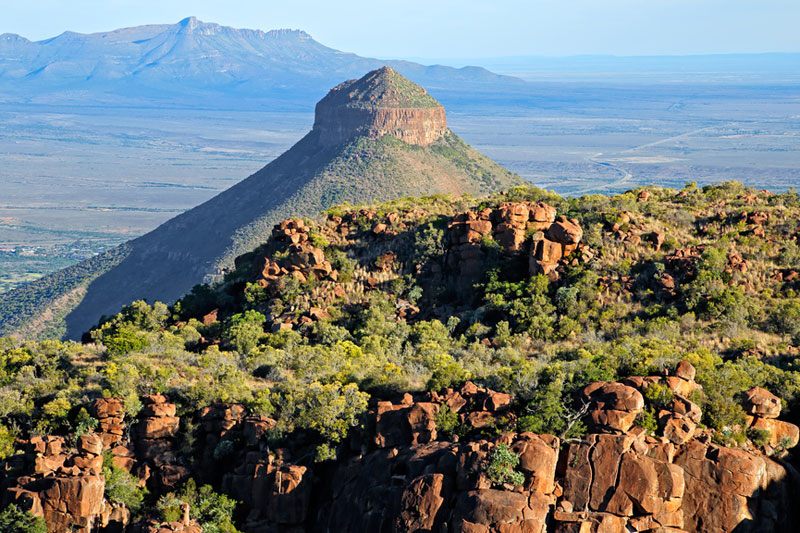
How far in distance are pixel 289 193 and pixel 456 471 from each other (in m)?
114

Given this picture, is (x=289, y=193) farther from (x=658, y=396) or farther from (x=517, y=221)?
(x=658, y=396)

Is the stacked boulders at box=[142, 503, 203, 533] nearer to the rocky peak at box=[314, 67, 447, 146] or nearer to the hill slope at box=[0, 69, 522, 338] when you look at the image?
the hill slope at box=[0, 69, 522, 338]

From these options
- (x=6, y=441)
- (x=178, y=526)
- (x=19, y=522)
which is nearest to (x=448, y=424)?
(x=178, y=526)

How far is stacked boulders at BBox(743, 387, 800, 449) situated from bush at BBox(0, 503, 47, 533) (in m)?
19.9

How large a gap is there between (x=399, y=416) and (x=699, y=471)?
838 centimetres

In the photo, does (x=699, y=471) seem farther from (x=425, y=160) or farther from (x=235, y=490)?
(x=425, y=160)

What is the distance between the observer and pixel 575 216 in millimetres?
43969

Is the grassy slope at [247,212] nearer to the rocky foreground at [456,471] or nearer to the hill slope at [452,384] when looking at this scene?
the hill slope at [452,384]

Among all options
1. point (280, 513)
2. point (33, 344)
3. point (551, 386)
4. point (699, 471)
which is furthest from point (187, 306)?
point (699, 471)

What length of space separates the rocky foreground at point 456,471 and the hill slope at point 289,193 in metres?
90.0

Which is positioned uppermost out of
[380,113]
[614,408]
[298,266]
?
[380,113]

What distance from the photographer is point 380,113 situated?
13800cm

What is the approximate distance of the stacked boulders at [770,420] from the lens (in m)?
24.0

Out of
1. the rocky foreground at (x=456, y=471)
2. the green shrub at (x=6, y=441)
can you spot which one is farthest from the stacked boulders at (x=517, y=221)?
the green shrub at (x=6, y=441)
